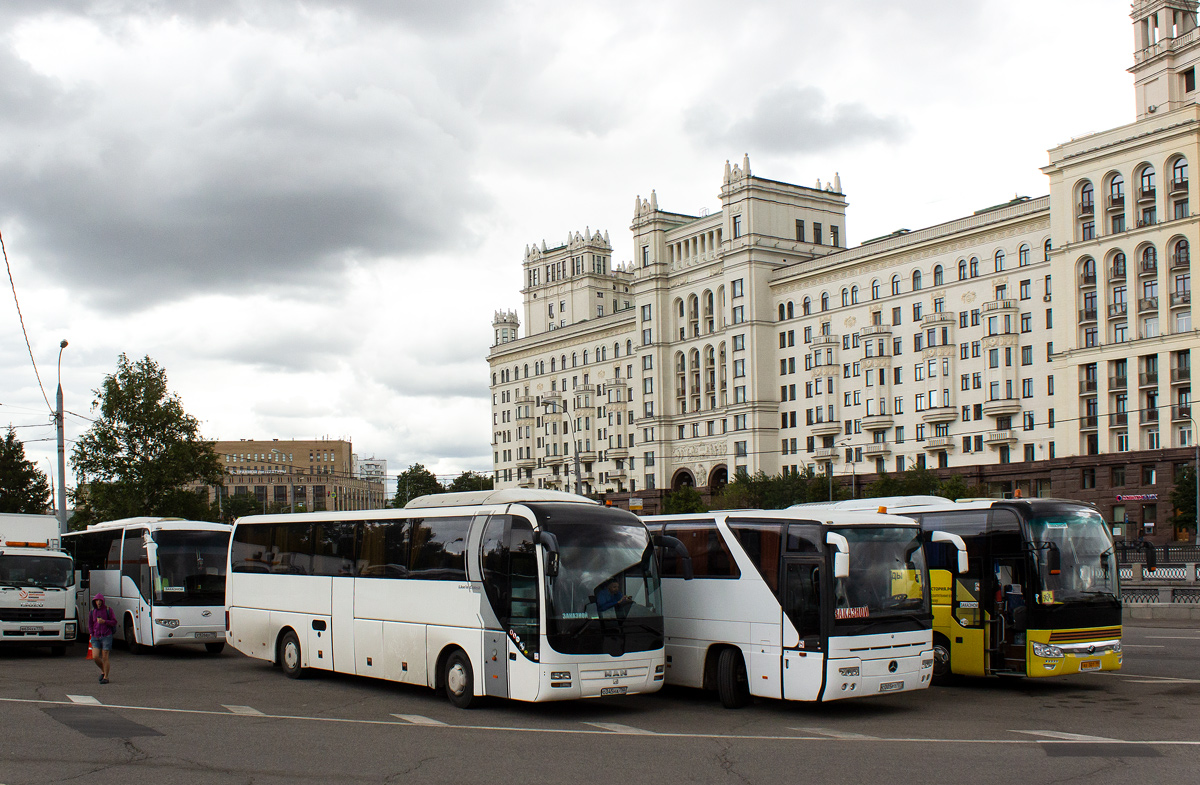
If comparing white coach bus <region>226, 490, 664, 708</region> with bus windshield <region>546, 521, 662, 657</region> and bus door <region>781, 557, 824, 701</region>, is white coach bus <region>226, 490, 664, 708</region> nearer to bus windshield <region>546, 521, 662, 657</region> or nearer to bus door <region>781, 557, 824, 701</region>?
bus windshield <region>546, 521, 662, 657</region>

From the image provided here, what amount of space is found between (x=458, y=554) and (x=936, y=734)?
6926mm

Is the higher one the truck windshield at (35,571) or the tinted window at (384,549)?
the tinted window at (384,549)

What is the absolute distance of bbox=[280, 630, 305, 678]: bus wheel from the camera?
20.8 metres

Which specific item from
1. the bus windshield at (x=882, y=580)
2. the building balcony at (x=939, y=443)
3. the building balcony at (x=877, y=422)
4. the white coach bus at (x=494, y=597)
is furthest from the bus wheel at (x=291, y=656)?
the building balcony at (x=877, y=422)

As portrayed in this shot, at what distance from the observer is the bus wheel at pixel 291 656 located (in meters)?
20.8

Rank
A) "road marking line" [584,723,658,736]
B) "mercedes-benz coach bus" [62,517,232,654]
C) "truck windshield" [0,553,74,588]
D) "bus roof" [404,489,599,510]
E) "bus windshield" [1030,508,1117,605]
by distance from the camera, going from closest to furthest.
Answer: "road marking line" [584,723,658,736], "bus roof" [404,489,599,510], "bus windshield" [1030,508,1117,605], "mercedes-benz coach bus" [62,517,232,654], "truck windshield" [0,553,74,588]

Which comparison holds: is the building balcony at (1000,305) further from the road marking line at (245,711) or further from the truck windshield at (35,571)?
the road marking line at (245,711)

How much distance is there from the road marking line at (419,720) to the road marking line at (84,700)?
4795mm

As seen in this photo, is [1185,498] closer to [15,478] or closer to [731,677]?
[731,677]

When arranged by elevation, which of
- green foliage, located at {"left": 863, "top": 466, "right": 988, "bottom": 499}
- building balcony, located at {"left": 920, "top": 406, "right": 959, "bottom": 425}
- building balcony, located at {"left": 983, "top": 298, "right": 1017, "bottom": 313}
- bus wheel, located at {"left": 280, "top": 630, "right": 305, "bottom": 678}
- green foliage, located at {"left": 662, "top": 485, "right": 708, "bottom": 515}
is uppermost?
building balcony, located at {"left": 983, "top": 298, "right": 1017, "bottom": 313}

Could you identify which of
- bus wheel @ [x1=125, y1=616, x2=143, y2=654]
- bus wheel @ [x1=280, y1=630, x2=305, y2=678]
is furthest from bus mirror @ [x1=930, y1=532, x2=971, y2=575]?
bus wheel @ [x1=125, y1=616, x2=143, y2=654]

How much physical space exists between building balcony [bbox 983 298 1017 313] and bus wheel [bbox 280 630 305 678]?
6895 centimetres

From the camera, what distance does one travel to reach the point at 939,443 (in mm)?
83562

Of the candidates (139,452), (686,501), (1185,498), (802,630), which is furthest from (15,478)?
(1185,498)
